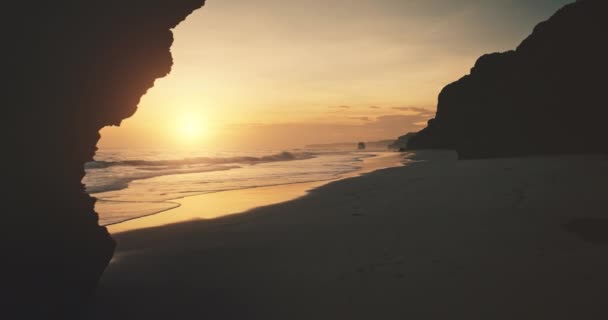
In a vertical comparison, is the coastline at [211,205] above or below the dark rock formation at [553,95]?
below

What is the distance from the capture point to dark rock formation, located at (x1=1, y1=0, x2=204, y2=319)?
459cm

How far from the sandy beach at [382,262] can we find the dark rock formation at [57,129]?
0.86m

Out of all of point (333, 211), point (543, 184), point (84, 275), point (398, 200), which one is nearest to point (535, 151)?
point (543, 184)

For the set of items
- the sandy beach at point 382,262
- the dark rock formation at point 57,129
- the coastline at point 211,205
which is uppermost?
the dark rock formation at point 57,129

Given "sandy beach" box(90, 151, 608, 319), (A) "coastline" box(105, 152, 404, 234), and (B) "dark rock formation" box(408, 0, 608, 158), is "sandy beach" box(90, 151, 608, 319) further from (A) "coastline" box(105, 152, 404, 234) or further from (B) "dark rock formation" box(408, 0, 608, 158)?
(B) "dark rock formation" box(408, 0, 608, 158)

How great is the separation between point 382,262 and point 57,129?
598cm

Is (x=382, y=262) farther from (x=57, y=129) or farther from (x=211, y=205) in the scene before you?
(x=211, y=205)

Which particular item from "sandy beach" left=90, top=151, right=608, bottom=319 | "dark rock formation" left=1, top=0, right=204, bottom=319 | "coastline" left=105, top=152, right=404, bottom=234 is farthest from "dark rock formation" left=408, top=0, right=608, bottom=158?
"dark rock formation" left=1, top=0, right=204, bottom=319

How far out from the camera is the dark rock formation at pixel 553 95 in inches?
967

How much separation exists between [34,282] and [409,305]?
528cm

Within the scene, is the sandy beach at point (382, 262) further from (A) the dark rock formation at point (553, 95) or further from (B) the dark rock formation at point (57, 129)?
(A) the dark rock formation at point (553, 95)

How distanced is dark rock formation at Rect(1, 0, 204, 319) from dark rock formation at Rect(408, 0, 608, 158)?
29577mm

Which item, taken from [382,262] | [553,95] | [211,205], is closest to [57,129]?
[382,262]

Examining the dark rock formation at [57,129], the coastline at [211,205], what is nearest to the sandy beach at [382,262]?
the coastline at [211,205]
